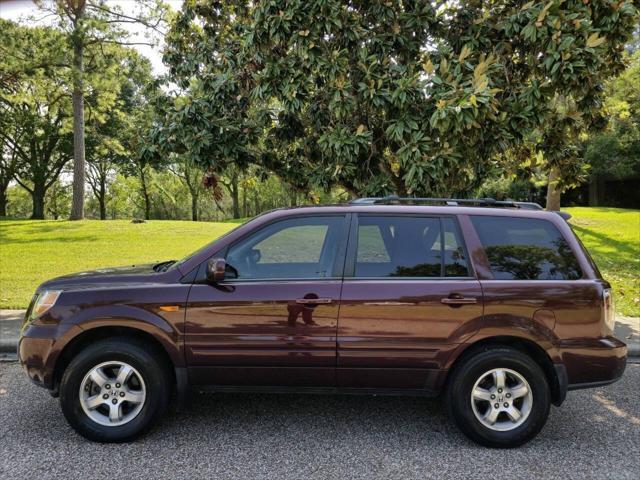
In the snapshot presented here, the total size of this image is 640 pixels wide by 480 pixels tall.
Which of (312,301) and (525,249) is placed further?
(525,249)

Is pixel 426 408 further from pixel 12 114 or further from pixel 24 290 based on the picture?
pixel 12 114

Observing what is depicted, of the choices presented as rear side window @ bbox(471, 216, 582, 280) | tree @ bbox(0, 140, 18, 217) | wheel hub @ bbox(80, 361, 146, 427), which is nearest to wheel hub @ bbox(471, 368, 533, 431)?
rear side window @ bbox(471, 216, 582, 280)

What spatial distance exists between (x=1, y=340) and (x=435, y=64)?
237 inches

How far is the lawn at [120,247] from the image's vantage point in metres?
9.43

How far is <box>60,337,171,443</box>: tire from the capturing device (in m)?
3.47

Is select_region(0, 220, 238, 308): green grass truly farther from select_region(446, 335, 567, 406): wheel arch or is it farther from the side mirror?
select_region(446, 335, 567, 406): wheel arch

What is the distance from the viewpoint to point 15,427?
3.72 m

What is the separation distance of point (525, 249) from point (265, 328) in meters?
2.01

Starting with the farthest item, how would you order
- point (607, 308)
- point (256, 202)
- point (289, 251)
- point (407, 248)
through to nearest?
1. point (256, 202)
2. point (289, 251)
3. point (407, 248)
4. point (607, 308)

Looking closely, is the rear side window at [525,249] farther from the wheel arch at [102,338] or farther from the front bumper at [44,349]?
the front bumper at [44,349]

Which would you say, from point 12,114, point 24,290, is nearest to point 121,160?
point 12,114

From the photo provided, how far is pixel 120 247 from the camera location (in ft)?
48.2

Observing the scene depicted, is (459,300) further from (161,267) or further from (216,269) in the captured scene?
(161,267)

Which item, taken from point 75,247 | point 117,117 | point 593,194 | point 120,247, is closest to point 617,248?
point 120,247
